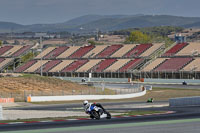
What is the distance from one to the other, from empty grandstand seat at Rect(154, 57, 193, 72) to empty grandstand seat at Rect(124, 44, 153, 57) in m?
12.3

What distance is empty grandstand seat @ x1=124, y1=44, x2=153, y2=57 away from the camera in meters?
124

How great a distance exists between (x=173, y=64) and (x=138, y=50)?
63.2ft

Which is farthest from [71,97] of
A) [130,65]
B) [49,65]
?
[49,65]

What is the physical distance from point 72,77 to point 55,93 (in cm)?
4783

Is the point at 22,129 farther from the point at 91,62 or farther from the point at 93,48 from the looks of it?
the point at 93,48

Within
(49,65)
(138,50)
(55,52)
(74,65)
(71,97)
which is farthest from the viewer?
(55,52)

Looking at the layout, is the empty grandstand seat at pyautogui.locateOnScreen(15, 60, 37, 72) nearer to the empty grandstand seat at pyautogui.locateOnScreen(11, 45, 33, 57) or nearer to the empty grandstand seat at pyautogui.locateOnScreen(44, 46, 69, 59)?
the empty grandstand seat at pyautogui.locateOnScreen(44, 46, 69, 59)

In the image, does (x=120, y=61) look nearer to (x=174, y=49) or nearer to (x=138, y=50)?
(x=138, y=50)

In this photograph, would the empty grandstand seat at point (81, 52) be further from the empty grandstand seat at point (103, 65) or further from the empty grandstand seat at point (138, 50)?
the empty grandstand seat at point (138, 50)

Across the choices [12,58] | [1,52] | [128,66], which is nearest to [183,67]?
[128,66]

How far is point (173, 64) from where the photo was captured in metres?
108

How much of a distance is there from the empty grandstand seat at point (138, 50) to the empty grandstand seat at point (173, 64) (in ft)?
40.2

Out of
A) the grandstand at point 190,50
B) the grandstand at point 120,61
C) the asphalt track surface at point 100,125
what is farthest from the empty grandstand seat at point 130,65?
the asphalt track surface at point 100,125

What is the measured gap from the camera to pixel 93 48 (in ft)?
464
